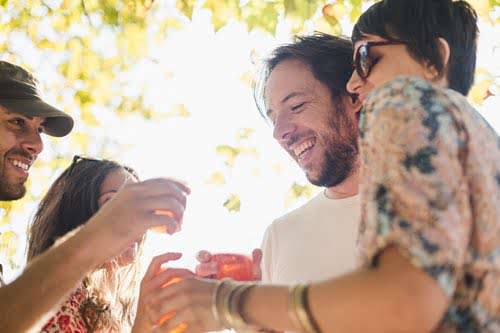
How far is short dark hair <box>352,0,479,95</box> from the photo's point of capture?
5.69 ft

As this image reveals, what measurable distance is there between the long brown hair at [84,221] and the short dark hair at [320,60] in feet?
3.73

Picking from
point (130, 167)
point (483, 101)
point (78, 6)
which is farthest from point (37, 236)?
point (483, 101)

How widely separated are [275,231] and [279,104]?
2.17ft

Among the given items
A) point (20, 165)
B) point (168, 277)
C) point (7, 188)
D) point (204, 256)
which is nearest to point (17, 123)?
point (20, 165)

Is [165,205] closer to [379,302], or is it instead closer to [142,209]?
[142,209]

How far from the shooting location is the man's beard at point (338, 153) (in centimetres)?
292

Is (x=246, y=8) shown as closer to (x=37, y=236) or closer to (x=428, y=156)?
(x=37, y=236)

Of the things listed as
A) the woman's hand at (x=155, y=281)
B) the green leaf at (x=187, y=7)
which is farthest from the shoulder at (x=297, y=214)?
the green leaf at (x=187, y=7)

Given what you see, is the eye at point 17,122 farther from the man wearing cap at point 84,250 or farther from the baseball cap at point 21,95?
the man wearing cap at point 84,250

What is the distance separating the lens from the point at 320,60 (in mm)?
3281

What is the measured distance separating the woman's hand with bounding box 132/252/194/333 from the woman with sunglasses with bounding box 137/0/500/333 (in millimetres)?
126

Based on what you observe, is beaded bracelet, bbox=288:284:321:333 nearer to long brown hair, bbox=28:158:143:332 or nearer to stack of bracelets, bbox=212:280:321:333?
stack of bracelets, bbox=212:280:321:333

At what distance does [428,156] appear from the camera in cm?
117

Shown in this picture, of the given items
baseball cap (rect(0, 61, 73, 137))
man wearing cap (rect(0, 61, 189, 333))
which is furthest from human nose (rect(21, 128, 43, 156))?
man wearing cap (rect(0, 61, 189, 333))
